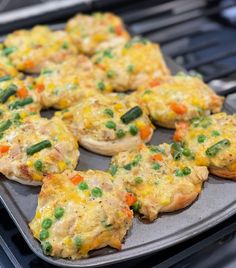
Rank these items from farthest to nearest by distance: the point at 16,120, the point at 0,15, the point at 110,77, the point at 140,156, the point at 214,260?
the point at 0,15 < the point at 110,77 < the point at 16,120 < the point at 140,156 < the point at 214,260

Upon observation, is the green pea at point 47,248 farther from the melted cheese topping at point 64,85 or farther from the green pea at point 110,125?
the melted cheese topping at point 64,85

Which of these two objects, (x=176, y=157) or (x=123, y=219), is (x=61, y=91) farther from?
(x=123, y=219)

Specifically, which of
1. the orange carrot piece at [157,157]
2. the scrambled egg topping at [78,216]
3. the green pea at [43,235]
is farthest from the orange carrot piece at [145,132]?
the green pea at [43,235]

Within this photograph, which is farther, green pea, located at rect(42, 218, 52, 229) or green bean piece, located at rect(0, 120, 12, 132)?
green bean piece, located at rect(0, 120, 12, 132)

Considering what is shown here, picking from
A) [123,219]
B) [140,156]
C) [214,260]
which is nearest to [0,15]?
[140,156]

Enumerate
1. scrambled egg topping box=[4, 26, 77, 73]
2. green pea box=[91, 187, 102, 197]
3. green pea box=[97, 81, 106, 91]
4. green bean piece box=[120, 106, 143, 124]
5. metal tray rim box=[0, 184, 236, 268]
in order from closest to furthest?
1. metal tray rim box=[0, 184, 236, 268]
2. green pea box=[91, 187, 102, 197]
3. green bean piece box=[120, 106, 143, 124]
4. green pea box=[97, 81, 106, 91]
5. scrambled egg topping box=[4, 26, 77, 73]

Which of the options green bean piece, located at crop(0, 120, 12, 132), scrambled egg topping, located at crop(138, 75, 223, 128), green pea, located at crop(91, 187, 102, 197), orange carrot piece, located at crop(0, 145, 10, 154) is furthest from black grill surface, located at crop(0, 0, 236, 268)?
green pea, located at crop(91, 187, 102, 197)

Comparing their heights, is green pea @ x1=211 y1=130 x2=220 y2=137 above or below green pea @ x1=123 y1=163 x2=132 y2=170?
below

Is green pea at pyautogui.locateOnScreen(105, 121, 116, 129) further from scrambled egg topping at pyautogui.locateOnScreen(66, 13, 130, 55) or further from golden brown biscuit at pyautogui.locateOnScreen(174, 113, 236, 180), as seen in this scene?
scrambled egg topping at pyautogui.locateOnScreen(66, 13, 130, 55)
